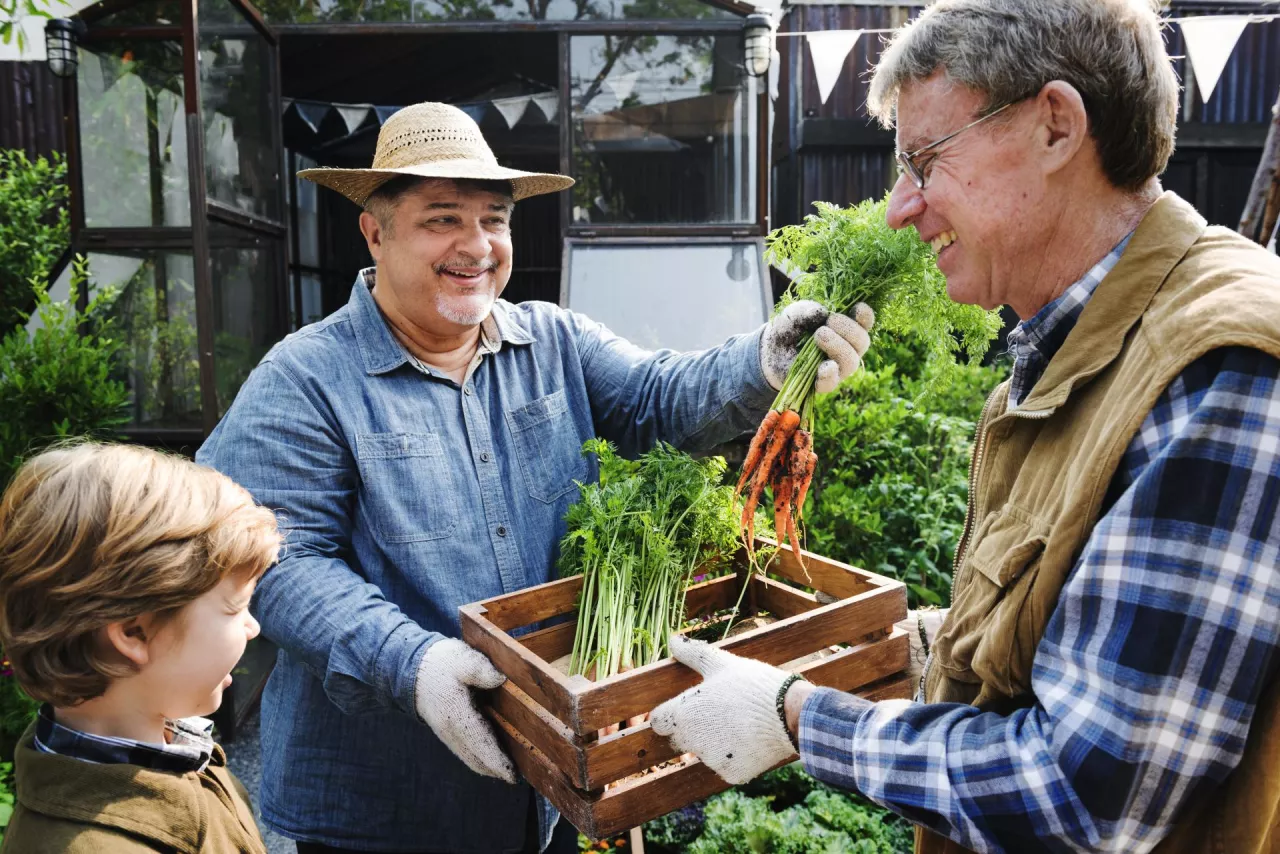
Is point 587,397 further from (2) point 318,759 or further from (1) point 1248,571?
(1) point 1248,571

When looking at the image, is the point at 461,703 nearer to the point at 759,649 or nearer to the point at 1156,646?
the point at 759,649

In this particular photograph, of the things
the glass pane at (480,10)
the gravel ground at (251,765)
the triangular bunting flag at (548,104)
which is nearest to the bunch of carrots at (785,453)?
the gravel ground at (251,765)

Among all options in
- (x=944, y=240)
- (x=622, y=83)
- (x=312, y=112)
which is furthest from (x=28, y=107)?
(x=944, y=240)

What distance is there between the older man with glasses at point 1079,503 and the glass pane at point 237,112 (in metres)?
4.15

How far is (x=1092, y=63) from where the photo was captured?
1369 millimetres

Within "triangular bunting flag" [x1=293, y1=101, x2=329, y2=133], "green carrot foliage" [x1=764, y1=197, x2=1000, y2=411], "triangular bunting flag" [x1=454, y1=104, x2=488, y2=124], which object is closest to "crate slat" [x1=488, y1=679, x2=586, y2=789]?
"green carrot foliage" [x1=764, y1=197, x2=1000, y2=411]

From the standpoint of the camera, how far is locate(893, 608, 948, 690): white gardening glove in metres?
2.05

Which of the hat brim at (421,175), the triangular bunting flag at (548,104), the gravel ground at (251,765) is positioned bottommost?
the gravel ground at (251,765)

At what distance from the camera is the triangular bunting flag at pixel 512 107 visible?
7078mm

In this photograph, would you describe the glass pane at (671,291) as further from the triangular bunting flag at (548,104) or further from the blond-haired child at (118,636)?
the blond-haired child at (118,636)

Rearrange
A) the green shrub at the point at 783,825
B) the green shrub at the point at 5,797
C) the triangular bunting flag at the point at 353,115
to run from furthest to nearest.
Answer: the triangular bunting flag at the point at 353,115, the green shrub at the point at 783,825, the green shrub at the point at 5,797

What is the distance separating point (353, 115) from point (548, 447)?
636 centimetres

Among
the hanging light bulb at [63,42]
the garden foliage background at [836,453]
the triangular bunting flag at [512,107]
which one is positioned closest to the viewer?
the garden foliage background at [836,453]

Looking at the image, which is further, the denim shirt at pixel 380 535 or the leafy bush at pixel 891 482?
the leafy bush at pixel 891 482
